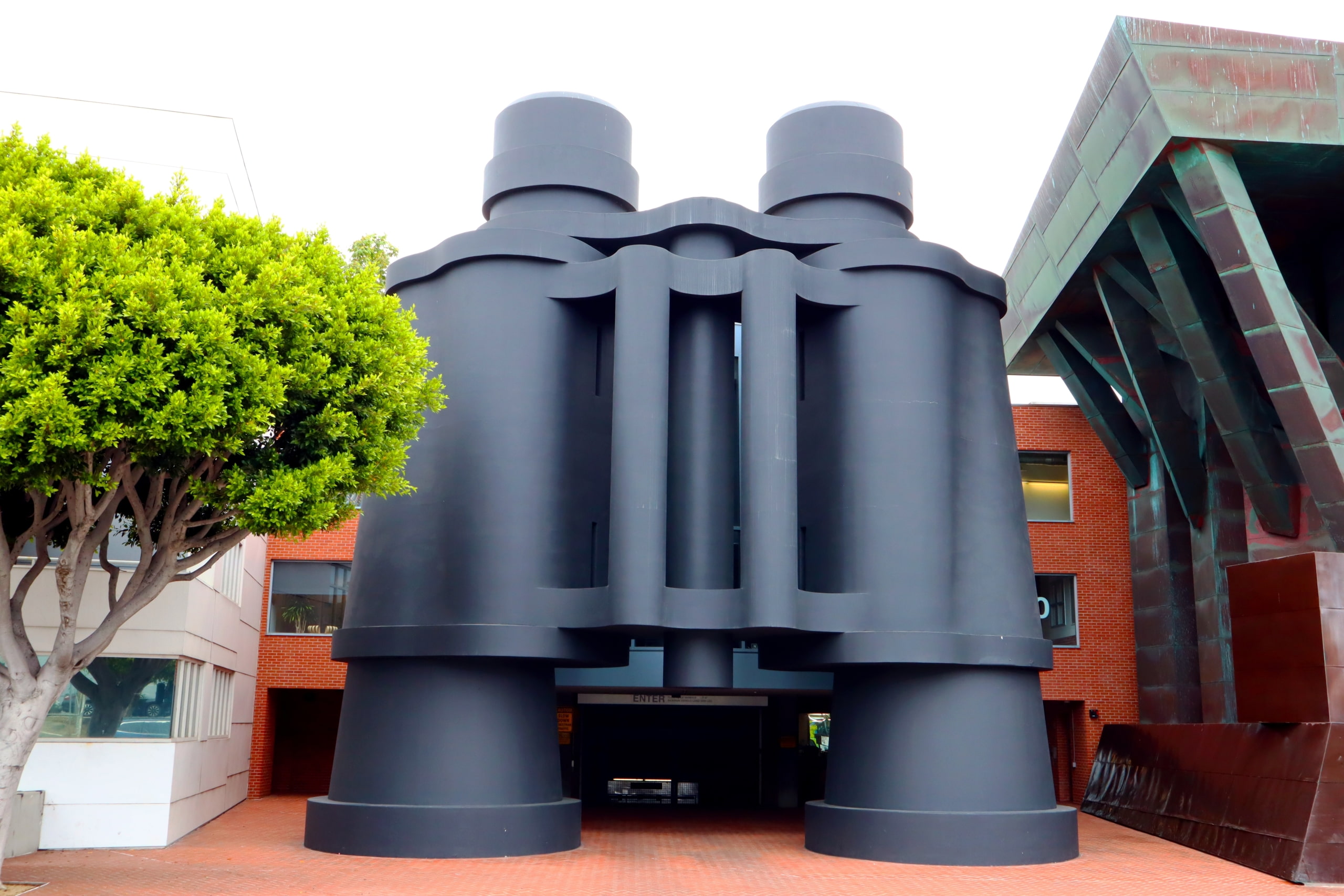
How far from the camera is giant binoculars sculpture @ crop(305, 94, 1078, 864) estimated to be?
749 inches

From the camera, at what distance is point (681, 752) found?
2941 centimetres

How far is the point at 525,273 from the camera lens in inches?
825

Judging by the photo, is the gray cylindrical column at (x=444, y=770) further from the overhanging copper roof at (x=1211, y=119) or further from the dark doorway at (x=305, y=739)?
the overhanging copper roof at (x=1211, y=119)

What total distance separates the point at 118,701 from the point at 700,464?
407 inches

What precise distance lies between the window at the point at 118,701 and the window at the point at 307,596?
999 centimetres

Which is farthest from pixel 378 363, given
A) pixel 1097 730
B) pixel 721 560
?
pixel 1097 730

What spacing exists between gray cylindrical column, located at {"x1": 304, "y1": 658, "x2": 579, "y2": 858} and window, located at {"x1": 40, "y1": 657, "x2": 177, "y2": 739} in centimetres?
307

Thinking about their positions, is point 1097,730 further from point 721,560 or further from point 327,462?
point 327,462

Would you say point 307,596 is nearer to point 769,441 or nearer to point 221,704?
point 221,704

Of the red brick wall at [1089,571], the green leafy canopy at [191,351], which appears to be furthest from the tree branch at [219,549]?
the red brick wall at [1089,571]

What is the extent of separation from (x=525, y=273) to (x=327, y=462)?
716 centimetres

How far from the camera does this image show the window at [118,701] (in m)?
19.0

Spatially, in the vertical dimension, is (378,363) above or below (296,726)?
above

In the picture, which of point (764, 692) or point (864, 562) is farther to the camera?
point (764, 692)
